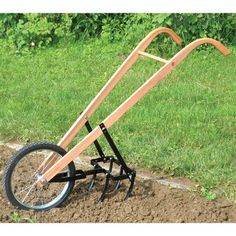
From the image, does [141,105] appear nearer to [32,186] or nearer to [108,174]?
[108,174]

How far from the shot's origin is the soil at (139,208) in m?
4.46

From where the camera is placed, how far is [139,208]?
457 centimetres

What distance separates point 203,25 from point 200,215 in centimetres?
446

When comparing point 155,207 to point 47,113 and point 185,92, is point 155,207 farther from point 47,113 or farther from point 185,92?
point 185,92

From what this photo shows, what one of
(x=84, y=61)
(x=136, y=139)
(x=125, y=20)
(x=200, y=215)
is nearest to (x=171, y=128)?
(x=136, y=139)

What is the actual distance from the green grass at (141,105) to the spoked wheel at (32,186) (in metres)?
0.86

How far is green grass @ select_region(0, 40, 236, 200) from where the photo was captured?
5367 mm

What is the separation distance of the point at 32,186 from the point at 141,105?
7.68 feet

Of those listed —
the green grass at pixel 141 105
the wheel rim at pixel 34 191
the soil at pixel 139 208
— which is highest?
the wheel rim at pixel 34 191

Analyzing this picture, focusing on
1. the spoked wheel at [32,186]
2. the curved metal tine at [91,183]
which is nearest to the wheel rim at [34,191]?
the spoked wheel at [32,186]

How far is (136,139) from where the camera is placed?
5.72 metres

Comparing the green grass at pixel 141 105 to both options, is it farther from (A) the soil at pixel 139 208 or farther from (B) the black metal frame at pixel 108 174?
(B) the black metal frame at pixel 108 174

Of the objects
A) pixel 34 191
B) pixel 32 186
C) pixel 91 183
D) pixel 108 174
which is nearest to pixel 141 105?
pixel 91 183

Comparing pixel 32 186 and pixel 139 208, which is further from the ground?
pixel 32 186
